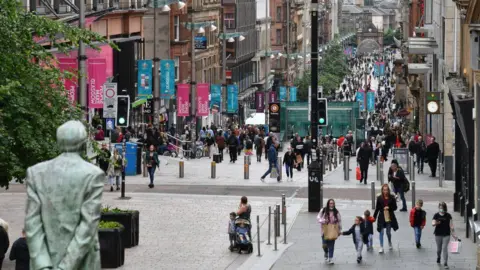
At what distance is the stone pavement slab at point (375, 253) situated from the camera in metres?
25.5

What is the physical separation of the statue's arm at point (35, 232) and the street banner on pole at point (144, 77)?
57503 millimetres

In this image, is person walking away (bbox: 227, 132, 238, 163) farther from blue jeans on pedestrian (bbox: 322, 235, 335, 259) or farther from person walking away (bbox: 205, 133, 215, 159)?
blue jeans on pedestrian (bbox: 322, 235, 335, 259)

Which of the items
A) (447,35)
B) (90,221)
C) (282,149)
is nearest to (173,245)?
(90,221)

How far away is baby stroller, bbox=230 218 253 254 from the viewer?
1061 inches

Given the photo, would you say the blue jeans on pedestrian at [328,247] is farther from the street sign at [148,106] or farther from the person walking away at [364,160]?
the street sign at [148,106]

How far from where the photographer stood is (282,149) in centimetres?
6969

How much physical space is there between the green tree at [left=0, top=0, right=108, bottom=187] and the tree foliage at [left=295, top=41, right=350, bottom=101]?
94.8 metres

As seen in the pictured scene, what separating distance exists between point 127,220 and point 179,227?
15.1 ft

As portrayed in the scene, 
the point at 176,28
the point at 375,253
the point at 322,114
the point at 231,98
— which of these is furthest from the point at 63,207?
the point at 231,98

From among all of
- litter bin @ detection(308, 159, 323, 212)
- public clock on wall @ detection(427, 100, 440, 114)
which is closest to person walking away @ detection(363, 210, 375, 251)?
litter bin @ detection(308, 159, 323, 212)

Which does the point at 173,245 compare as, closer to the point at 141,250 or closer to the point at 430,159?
the point at 141,250

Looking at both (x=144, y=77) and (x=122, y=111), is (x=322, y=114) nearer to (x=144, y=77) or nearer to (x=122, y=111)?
(x=122, y=111)

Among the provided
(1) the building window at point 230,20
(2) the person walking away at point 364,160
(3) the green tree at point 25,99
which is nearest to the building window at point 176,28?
(1) the building window at point 230,20

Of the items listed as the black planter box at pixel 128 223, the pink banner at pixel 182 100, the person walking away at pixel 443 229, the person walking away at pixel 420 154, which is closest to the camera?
the person walking away at pixel 443 229
